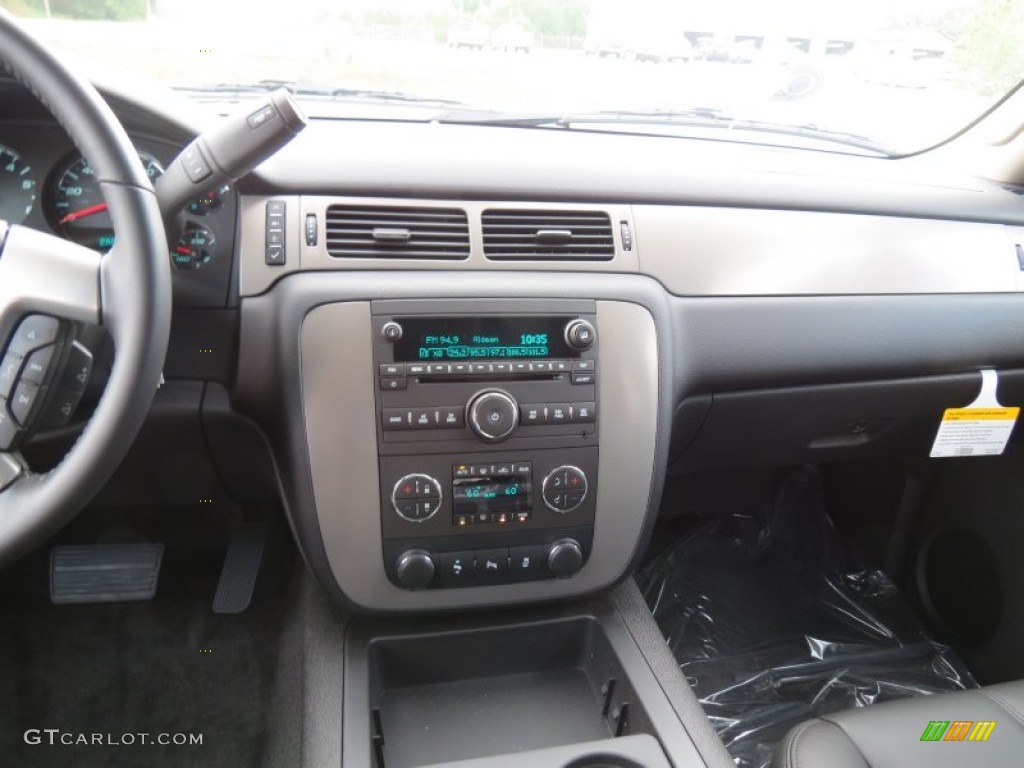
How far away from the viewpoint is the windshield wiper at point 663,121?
1580 mm

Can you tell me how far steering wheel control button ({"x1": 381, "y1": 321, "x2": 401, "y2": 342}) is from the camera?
1123mm

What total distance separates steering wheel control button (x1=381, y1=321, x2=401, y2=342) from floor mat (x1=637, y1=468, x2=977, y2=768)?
3.58 feet

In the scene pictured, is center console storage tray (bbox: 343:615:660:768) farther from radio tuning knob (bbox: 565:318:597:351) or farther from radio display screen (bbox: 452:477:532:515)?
radio tuning knob (bbox: 565:318:597:351)

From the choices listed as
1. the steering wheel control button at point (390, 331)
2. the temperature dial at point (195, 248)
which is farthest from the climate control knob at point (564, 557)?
the temperature dial at point (195, 248)

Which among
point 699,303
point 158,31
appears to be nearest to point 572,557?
point 699,303

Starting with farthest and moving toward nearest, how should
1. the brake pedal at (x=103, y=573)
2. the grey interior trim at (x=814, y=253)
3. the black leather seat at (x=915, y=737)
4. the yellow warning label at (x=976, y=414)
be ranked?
the brake pedal at (x=103, y=573) < the yellow warning label at (x=976, y=414) < the grey interior trim at (x=814, y=253) < the black leather seat at (x=915, y=737)

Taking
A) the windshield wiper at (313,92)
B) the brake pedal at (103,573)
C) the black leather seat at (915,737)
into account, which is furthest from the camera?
the brake pedal at (103,573)

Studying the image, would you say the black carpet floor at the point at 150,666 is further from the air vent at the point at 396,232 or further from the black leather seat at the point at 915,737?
the black leather seat at the point at 915,737

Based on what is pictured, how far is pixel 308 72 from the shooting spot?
149 centimetres

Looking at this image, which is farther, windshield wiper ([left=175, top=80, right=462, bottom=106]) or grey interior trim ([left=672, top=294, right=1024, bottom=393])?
windshield wiper ([left=175, top=80, right=462, bottom=106])

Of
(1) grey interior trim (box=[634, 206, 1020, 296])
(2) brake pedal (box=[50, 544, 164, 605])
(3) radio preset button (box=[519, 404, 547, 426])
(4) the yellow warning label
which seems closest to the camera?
(3) radio preset button (box=[519, 404, 547, 426])

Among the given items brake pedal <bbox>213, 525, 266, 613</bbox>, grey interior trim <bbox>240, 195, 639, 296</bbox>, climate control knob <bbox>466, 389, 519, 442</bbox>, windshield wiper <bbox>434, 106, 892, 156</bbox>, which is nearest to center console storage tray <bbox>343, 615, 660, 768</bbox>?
climate control knob <bbox>466, 389, 519, 442</bbox>

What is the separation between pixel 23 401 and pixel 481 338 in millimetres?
592

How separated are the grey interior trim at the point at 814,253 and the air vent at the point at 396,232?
1.07 feet
